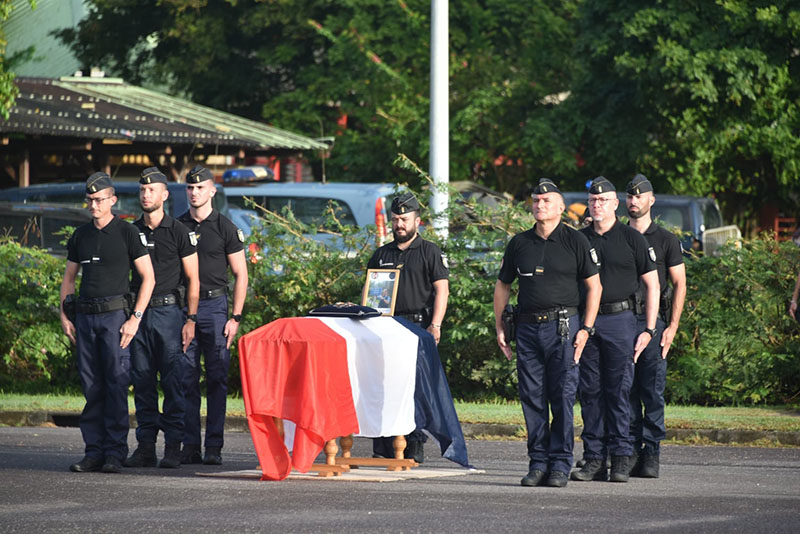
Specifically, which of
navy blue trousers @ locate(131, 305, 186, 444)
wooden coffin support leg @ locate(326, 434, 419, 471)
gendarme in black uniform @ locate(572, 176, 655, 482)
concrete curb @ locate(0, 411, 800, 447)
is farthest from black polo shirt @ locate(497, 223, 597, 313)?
concrete curb @ locate(0, 411, 800, 447)

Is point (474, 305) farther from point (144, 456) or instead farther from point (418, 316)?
point (144, 456)

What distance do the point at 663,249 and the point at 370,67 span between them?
27706 millimetres

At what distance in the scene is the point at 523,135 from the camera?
3497 centimetres

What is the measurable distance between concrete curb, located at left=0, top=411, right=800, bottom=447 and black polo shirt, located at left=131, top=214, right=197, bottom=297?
3.45 metres

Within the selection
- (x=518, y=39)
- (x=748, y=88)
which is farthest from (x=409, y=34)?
(x=748, y=88)

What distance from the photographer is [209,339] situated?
11172mm

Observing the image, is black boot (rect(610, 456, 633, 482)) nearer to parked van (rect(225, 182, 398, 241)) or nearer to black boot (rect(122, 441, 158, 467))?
black boot (rect(122, 441, 158, 467))

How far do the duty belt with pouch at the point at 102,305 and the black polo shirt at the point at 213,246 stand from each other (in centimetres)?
74

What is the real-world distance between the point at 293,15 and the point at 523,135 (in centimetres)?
895

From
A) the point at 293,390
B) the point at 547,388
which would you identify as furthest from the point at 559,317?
the point at 293,390

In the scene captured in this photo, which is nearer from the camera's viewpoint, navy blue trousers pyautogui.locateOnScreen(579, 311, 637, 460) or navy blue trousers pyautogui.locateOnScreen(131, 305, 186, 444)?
navy blue trousers pyautogui.locateOnScreen(579, 311, 637, 460)

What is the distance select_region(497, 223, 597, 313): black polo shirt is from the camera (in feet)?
32.5

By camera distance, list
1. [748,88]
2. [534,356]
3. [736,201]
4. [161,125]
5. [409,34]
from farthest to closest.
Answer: [409,34] → [736,201] → [161,125] → [748,88] → [534,356]

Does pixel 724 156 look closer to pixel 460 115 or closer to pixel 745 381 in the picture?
pixel 460 115
